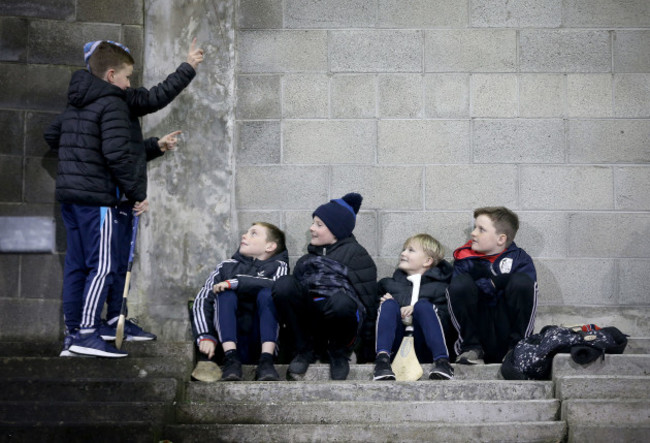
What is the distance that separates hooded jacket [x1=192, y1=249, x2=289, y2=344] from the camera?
532 cm

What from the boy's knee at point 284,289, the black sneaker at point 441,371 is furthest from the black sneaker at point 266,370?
the black sneaker at point 441,371

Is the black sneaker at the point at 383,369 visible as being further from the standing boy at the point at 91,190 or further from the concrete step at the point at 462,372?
the standing boy at the point at 91,190

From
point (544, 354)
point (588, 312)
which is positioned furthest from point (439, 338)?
point (588, 312)

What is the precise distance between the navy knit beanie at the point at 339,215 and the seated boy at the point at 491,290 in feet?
2.26

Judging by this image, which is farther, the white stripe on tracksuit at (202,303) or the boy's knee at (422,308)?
the white stripe on tracksuit at (202,303)

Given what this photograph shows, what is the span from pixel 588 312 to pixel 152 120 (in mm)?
3081

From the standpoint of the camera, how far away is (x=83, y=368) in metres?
4.86

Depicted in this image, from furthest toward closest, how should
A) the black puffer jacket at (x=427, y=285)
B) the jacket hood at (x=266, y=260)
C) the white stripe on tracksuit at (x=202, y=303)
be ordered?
1. the jacket hood at (x=266, y=260)
2. the black puffer jacket at (x=427, y=285)
3. the white stripe on tracksuit at (x=202, y=303)

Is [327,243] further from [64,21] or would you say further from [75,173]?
[64,21]

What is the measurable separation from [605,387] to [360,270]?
1556 mm

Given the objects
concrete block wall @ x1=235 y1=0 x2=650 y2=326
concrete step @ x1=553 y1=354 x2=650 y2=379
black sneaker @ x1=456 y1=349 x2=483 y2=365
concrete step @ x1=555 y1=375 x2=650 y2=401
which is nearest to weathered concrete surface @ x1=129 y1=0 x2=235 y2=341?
concrete block wall @ x1=235 y1=0 x2=650 y2=326

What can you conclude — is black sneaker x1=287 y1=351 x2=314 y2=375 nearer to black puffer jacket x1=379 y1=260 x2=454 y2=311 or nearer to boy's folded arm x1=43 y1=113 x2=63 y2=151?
black puffer jacket x1=379 y1=260 x2=454 y2=311

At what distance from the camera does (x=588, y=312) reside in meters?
5.88

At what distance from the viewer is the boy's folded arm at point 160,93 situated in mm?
5270
